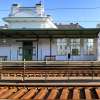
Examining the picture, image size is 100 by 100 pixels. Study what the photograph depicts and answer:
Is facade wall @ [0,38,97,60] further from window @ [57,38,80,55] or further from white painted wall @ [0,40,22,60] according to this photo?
window @ [57,38,80,55]

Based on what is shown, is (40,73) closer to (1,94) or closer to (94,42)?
(1,94)

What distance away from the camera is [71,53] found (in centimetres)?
5191

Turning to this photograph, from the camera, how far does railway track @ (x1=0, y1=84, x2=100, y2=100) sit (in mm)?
10259

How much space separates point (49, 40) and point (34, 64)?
20.9 m

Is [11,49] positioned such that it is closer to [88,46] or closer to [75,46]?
[75,46]

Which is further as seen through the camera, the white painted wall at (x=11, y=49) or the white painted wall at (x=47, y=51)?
the white painted wall at (x=11, y=49)

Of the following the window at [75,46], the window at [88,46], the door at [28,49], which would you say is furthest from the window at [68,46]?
the door at [28,49]

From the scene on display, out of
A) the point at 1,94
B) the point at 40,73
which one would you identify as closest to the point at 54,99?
the point at 1,94

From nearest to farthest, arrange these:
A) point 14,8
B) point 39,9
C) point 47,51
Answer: point 47,51, point 39,9, point 14,8

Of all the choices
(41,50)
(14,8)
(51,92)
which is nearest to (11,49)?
(41,50)

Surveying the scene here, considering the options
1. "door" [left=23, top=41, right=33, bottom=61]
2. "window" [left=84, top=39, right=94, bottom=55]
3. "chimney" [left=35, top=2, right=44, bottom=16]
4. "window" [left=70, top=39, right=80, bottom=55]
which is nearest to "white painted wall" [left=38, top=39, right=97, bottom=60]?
"window" [left=84, top=39, right=94, bottom=55]

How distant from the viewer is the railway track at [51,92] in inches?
404

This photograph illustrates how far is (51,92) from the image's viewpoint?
11.4 metres

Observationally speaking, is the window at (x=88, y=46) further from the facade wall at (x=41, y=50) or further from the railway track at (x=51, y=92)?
the railway track at (x=51, y=92)
